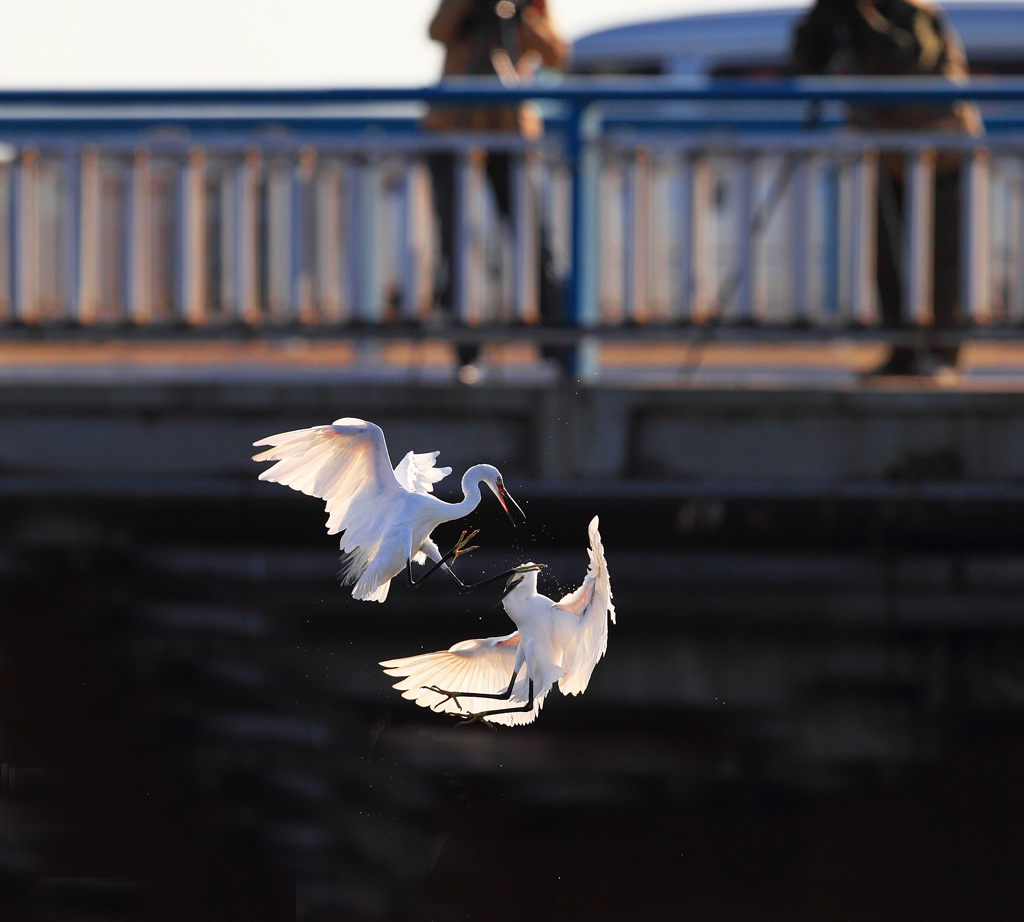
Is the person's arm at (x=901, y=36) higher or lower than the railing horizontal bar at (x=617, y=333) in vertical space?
higher

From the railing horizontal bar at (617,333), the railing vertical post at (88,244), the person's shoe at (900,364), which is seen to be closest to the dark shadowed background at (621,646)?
the railing horizontal bar at (617,333)

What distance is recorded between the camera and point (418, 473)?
4.66 feet

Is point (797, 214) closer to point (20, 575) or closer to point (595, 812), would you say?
point (595, 812)

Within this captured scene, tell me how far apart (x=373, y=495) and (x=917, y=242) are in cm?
369

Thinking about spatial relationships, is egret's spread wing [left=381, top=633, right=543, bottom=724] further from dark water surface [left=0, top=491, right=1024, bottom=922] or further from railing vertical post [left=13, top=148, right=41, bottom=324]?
railing vertical post [left=13, top=148, right=41, bottom=324]

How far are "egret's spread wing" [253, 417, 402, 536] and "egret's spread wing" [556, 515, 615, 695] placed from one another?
0.77ft

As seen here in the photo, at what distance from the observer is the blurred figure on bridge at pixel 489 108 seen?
4.76m

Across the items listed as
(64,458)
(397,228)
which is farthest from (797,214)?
(64,458)

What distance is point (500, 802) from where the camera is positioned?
366cm

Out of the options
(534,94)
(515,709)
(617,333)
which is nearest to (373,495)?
(515,709)

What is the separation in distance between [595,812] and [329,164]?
9.12ft

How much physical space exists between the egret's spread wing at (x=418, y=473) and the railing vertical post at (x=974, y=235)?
3.65 metres

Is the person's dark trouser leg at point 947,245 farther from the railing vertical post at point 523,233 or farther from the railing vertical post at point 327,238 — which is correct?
the railing vertical post at point 327,238

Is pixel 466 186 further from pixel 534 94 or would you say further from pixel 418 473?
pixel 418 473
